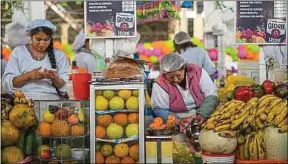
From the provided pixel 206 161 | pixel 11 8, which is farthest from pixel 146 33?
pixel 206 161

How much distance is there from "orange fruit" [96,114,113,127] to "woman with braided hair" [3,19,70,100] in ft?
2.60

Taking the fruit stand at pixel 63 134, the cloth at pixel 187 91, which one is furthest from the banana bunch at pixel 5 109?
the cloth at pixel 187 91

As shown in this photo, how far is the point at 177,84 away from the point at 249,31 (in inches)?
41.1

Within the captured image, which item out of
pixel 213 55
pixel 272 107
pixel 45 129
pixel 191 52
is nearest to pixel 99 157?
pixel 45 129

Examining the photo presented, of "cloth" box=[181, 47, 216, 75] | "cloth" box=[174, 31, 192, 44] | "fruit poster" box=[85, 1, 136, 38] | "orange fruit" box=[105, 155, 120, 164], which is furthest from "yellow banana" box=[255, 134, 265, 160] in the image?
"cloth" box=[174, 31, 192, 44]

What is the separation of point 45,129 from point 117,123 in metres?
0.55

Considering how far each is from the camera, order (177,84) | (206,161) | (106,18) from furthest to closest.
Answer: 1. (177,84)
2. (106,18)
3. (206,161)

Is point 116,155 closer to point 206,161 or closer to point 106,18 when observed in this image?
point 206,161

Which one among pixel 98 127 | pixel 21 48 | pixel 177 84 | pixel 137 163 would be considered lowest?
pixel 137 163

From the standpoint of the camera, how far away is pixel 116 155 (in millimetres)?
4156

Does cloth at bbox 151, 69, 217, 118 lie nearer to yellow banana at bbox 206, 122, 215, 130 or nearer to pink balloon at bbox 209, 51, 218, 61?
yellow banana at bbox 206, 122, 215, 130

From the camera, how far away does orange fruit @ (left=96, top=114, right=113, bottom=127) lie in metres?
4.16

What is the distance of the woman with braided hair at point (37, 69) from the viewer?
4.72 meters

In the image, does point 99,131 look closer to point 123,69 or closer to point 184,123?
point 123,69
